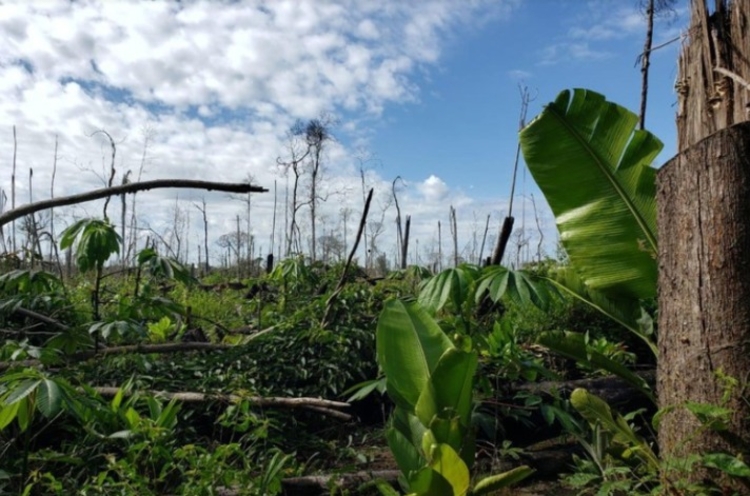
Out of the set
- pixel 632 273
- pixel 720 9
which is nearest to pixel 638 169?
pixel 632 273

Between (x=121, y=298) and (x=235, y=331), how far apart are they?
1305mm

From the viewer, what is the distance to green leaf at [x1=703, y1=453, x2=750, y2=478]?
1.69m

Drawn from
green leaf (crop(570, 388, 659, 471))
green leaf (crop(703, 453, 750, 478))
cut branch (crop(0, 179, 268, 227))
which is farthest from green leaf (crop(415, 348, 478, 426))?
cut branch (crop(0, 179, 268, 227))

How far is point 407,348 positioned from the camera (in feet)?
7.34

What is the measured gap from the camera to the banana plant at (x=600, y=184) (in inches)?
105

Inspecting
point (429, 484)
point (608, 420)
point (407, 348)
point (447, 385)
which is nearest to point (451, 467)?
point (429, 484)

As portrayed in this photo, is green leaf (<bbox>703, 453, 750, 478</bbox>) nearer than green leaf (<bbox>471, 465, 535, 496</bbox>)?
Yes

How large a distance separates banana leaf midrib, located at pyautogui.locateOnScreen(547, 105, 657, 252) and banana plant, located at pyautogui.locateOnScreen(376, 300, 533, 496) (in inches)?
44.4

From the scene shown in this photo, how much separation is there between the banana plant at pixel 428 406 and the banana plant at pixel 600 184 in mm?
999

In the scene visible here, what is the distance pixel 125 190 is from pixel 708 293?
1.88 meters

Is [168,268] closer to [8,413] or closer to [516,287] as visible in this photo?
[8,413]

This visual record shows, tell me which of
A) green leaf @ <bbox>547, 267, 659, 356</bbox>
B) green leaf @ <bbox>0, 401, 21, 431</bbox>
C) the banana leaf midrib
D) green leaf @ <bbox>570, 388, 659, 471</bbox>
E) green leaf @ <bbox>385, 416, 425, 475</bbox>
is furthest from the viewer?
green leaf @ <bbox>547, 267, 659, 356</bbox>

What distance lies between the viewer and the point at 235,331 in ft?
14.3

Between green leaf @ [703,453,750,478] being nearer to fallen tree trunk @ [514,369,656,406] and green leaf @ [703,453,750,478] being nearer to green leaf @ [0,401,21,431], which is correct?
fallen tree trunk @ [514,369,656,406]
